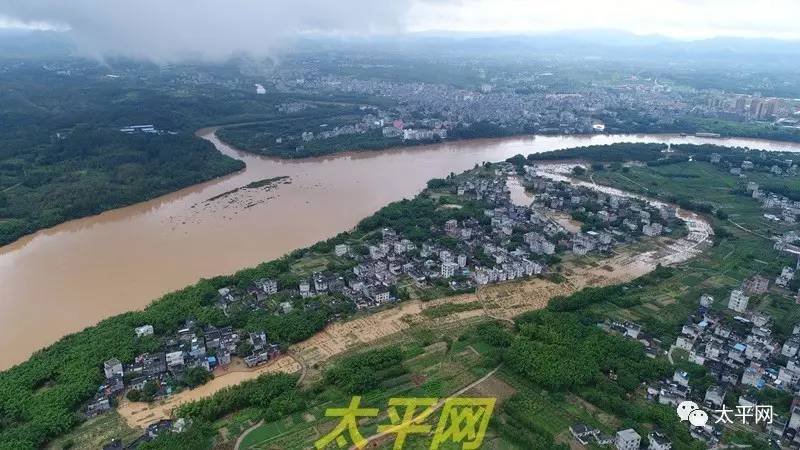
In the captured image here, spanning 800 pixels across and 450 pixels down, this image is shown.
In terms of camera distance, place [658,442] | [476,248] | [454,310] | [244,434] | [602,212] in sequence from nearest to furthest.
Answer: [658,442] → [244,434] → [454,310] → [476,248] → [602,212]

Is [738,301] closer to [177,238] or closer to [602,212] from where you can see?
[602,212]

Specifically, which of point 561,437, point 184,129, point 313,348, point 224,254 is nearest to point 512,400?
point 561,437

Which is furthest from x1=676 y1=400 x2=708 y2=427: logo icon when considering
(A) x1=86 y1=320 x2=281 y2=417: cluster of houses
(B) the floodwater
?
(B) the floodwater

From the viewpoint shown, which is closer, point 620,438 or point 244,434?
point 620,438

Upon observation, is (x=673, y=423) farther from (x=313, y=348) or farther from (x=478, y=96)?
(x=478, y=96)

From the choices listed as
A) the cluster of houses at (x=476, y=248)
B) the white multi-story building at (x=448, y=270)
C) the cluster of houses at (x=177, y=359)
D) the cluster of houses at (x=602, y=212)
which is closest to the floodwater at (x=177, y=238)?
the cluster of houses at (x=476, y=248)

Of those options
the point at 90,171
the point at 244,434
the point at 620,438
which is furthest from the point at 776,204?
the point at 90,171

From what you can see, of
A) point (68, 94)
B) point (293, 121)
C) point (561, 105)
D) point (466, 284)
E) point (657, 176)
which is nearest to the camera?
point (466, 284)
